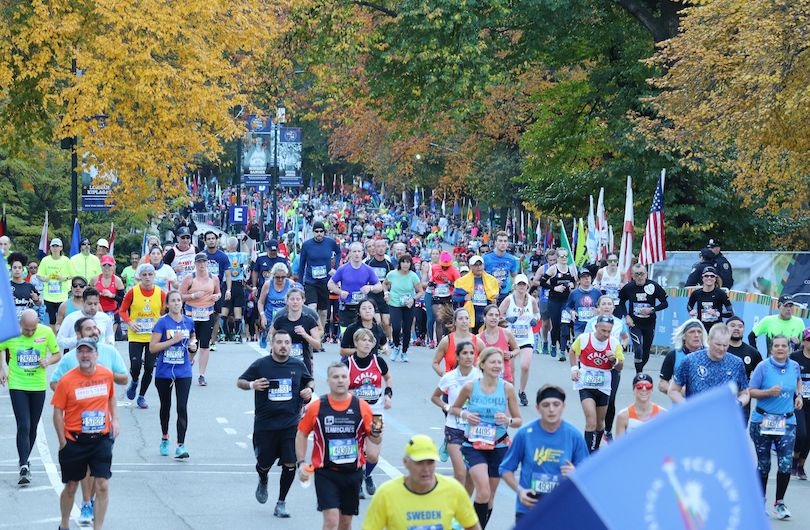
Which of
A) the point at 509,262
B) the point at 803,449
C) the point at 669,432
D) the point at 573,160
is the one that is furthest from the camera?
the point at 573,160

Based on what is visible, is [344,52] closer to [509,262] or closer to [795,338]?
[509,262]

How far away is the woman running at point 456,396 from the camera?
11.2 m

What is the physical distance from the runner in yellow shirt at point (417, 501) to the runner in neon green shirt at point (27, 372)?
6272mm

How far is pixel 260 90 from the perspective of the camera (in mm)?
32094

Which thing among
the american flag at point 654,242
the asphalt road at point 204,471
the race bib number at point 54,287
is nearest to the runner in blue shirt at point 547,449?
the asphalt road at point 204,471

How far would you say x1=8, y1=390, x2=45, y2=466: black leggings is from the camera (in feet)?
43.6

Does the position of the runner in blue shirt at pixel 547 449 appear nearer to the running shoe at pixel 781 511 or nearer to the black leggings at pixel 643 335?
the running shoe at pixel 781 511

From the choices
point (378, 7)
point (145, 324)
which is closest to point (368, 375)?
point (145, 324)

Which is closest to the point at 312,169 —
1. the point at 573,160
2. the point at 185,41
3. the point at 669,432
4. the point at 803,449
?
the point at 573,160

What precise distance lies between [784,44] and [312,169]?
91.0m

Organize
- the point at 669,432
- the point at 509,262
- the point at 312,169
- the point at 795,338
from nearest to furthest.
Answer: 1. the point at 669,432
2. the point at 795,338
3. the point at 509,262
4. the point at 312,169

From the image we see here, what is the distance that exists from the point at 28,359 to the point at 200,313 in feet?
16.7

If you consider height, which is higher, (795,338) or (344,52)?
(344,52)

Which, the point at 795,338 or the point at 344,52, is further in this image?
the point at 344,52
